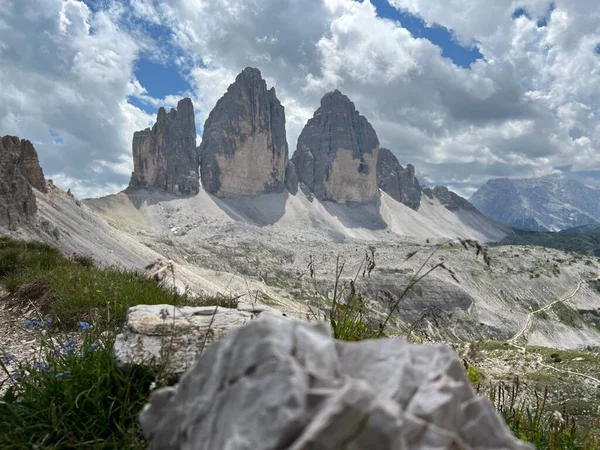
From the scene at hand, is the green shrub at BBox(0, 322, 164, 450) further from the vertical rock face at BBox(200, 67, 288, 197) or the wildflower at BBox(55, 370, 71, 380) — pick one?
the vertical rock face at BBox(200, 67, 288, 197)

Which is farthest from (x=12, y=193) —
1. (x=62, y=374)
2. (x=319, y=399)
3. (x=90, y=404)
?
(x=319, y=399)

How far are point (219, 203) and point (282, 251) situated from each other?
210 feet

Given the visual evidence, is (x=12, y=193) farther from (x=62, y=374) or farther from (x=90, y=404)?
(x=90, y=404)

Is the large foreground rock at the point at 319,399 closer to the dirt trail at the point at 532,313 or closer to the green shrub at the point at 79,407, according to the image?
the green shrub at the point at 79,407

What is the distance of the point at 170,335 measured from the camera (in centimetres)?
395

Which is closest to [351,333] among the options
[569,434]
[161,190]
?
[569,434]

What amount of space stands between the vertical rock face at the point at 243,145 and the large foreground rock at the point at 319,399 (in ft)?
574

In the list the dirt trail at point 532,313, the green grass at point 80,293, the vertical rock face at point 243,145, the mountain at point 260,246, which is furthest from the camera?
the vertical rock face at point 243,145

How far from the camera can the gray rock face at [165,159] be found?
158 metres

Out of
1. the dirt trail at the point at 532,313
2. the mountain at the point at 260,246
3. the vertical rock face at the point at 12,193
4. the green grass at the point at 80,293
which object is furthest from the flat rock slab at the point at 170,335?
the dirt trail at the point at 532,313

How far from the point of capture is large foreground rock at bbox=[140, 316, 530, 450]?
1.53 m

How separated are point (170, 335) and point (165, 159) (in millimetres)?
168637

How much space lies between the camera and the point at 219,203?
166625 millimetres

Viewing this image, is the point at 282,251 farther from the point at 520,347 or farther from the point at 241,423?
the point at 241,423
